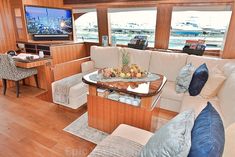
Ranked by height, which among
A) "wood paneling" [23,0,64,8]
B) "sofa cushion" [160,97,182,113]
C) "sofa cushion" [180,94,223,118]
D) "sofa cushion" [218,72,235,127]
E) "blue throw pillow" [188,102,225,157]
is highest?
"wood paneling" [23,0,64,8]

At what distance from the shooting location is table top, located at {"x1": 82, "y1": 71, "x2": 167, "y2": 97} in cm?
Result: 183

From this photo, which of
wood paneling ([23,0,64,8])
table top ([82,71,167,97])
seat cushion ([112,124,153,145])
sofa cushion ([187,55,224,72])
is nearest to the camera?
seat cushion ([112,124,153,145])

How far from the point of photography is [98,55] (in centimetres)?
370

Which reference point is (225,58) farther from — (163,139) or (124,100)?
(163,139)

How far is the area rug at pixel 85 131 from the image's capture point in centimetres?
212

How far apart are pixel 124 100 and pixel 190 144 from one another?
114 centimetres

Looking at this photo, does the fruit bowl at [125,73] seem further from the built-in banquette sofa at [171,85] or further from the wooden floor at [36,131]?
the wooden floor at [36,131]

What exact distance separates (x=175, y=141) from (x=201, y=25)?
9.39ft

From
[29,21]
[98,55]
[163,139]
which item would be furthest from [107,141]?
[29,21]

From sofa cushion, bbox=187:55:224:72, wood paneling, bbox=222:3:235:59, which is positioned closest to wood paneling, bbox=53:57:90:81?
sofa cushion, bbox=187:55:224:72

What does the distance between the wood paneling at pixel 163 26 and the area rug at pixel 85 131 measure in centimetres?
217

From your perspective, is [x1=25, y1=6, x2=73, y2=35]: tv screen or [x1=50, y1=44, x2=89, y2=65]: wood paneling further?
[x1=50, y1=44, x2=89, y2=65]: wood paneling

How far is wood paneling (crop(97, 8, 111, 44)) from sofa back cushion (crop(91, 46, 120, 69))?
0.54 meters

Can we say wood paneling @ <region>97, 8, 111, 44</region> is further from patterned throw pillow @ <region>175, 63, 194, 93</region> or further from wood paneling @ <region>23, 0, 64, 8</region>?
patterned throw pillow @ <region>175, 63, 194, 93</region>
